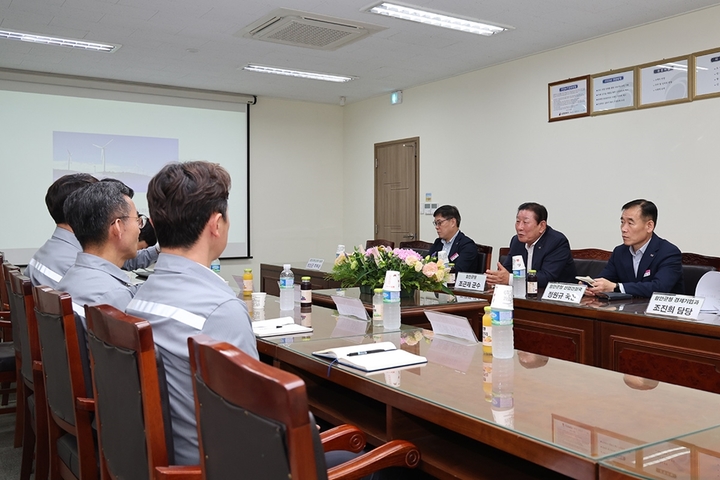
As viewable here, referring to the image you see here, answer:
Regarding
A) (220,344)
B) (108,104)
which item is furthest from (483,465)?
(108,104)

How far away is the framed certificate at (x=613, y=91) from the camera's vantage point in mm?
5285

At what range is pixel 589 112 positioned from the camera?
562 cm

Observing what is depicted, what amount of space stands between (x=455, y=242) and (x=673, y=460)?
14.4 ft

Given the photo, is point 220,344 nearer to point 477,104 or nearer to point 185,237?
point 185,237

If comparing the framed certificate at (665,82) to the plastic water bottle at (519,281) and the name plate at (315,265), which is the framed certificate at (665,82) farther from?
the name plate at (315,265)

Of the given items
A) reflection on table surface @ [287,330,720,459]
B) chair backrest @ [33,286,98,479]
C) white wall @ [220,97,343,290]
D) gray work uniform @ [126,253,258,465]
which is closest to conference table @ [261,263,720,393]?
reflection on table surface @ [287,330,720,459]

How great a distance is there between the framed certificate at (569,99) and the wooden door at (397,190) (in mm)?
2042

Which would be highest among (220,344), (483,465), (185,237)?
(185,237)

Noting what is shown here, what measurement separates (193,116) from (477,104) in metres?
3.61

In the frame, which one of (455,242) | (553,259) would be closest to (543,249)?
(553,259)

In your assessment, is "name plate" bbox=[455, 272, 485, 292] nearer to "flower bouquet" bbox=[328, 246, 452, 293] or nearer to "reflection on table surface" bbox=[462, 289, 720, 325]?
"reflection on table surface" bbox=[462, 289, 720, 325]

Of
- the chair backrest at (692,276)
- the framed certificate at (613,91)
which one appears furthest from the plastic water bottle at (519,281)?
the framed certificate at (613,91)

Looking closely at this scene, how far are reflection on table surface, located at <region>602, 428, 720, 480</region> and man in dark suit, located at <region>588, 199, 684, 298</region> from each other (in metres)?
2.43

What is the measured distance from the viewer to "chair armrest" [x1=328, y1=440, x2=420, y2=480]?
1.29m
